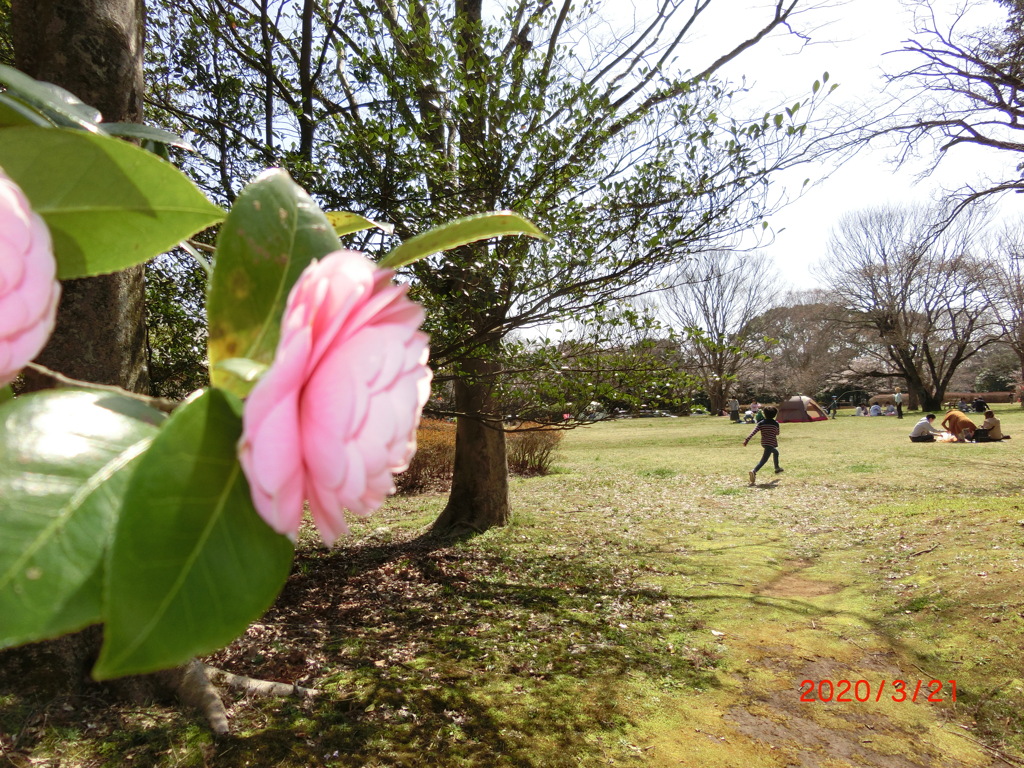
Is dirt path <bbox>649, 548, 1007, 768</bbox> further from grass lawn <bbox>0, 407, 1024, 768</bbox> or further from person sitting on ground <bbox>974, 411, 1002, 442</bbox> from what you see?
person sitting on ground <bbox>974, 411, 1002, 442</bbox>

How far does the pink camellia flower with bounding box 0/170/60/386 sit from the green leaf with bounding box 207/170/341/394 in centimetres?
7

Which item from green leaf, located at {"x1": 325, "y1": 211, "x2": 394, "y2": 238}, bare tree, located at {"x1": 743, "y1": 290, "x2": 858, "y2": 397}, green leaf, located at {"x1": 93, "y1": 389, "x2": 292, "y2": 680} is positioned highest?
bare tree, located at {"x1": 743, "y1": 290, "x2": 858, "y2": 397}

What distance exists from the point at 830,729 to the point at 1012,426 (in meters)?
22.8

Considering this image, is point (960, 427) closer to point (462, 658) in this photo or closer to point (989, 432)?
point (989, 432)

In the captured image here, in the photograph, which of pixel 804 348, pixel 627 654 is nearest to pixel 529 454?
pixel 627 654

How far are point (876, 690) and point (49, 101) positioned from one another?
17.9 ft

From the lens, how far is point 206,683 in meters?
3.55

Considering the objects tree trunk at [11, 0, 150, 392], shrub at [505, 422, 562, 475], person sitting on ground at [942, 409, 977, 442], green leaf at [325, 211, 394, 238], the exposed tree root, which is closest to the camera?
green leaf at [325, 211, 394, 238]

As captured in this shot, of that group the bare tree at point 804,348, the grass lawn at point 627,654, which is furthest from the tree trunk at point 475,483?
the bare tree at point 804,348

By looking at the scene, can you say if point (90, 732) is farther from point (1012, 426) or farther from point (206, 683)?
point (1012, 426)

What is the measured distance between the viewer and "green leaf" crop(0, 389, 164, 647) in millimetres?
207

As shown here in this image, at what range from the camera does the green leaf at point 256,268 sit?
30 cm

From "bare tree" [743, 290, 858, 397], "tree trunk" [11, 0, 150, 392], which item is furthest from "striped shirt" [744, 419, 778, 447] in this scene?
"bare tree" [743, 290, 858, 397]

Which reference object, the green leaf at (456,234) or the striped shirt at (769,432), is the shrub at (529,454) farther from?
the green leaf at (456,234)
